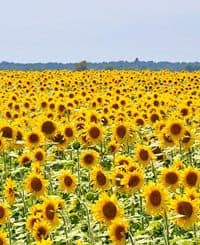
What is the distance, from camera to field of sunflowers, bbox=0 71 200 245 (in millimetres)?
6836

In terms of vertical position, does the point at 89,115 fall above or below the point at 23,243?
above

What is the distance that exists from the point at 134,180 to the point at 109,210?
1220 mm

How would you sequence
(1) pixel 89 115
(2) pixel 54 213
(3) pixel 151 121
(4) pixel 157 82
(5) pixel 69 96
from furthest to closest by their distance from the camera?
(4) pixel 157 82
(5) pixel 69 96
(3) pixel 151 121
(1) pixel 89 115
(2) pixel 54 213

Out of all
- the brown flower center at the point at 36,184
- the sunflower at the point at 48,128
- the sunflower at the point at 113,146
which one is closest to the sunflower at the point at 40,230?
the brown flower center at the point at 36,184

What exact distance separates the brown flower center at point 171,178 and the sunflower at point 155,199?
1.15 m

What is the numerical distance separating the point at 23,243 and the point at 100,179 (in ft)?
4.38

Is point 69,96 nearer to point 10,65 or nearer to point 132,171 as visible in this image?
point 132,171

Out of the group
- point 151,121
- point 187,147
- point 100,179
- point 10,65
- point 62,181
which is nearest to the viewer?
point 100,179

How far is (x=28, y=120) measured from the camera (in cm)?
1469

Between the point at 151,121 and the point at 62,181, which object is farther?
the point at 151,121

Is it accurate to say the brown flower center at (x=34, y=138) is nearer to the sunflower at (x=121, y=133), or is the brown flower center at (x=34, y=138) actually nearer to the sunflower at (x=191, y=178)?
the sunflower at (x=121, y=133)

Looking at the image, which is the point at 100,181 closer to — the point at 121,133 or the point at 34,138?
the point at 121,133

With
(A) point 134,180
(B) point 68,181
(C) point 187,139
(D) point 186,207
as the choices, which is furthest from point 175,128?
(D) point 186,207

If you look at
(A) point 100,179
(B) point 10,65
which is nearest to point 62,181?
(A) point 100,179
